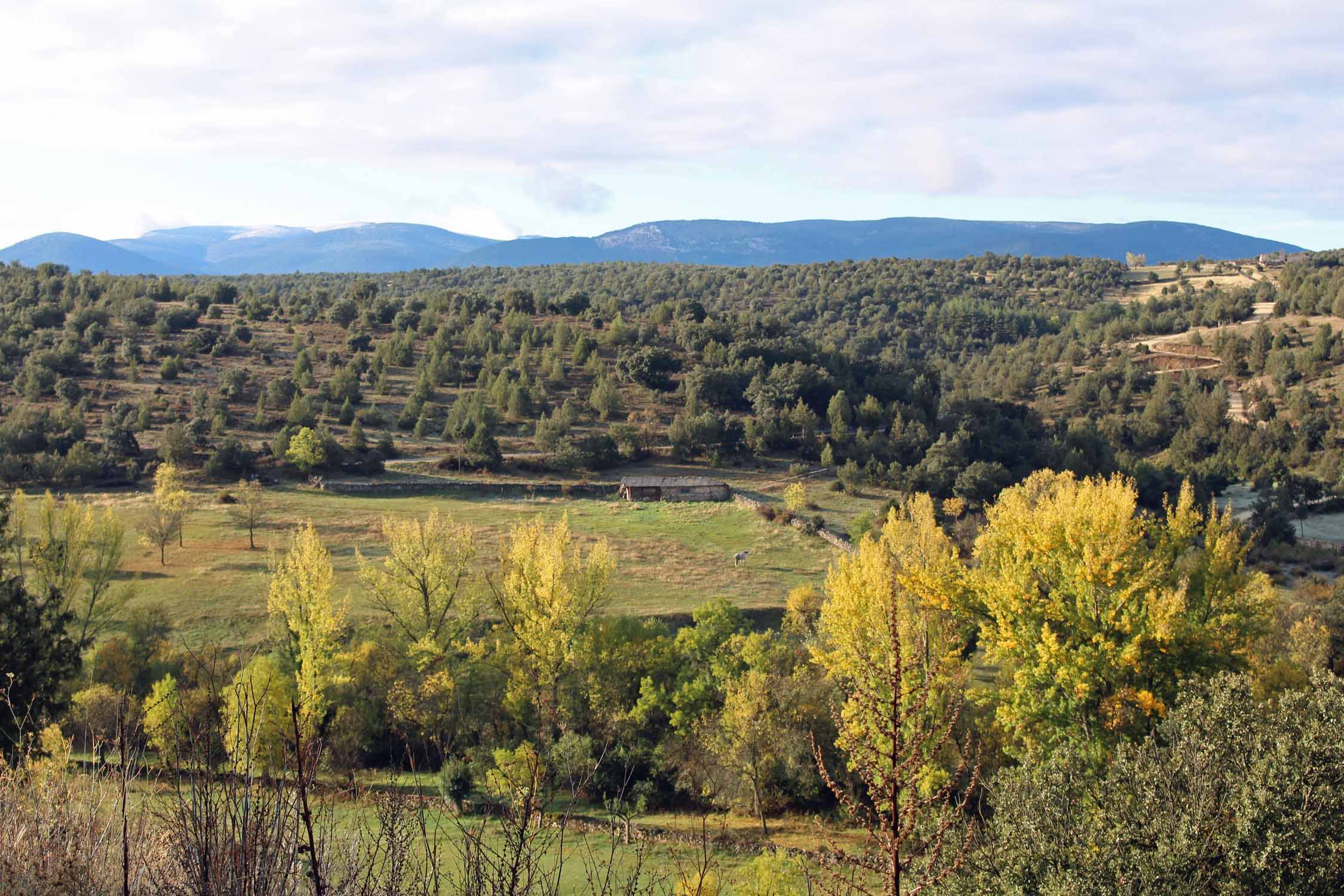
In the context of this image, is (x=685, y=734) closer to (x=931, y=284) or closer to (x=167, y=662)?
(x=167, y=662)

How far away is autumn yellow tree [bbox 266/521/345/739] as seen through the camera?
2373 cm

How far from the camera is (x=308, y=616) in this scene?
25.1 m

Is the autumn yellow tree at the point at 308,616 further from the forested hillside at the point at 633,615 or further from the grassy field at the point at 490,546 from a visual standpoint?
the grassy field at the point at 490,546

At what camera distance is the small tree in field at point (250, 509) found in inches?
1507

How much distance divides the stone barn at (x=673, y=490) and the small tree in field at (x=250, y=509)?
18.2m

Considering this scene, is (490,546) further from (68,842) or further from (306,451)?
(68,842)

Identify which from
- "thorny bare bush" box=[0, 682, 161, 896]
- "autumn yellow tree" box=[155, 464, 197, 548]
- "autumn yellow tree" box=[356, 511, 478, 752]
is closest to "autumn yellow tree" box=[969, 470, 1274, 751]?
"thorny bare bush" box=[0, 682, 161, 896]

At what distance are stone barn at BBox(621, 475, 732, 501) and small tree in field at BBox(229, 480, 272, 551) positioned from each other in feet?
59.6

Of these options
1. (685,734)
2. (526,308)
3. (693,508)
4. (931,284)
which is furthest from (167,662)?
(931,284)

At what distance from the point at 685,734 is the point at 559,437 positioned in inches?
1266

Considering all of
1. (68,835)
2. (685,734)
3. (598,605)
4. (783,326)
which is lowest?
(685,734)

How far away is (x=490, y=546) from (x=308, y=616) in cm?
1297

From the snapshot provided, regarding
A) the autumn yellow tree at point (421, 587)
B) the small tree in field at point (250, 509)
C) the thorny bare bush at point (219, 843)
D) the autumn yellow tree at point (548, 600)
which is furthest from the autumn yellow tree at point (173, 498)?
the thorny bare bush at point (219, 843)

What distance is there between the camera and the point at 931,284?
11762 cm
